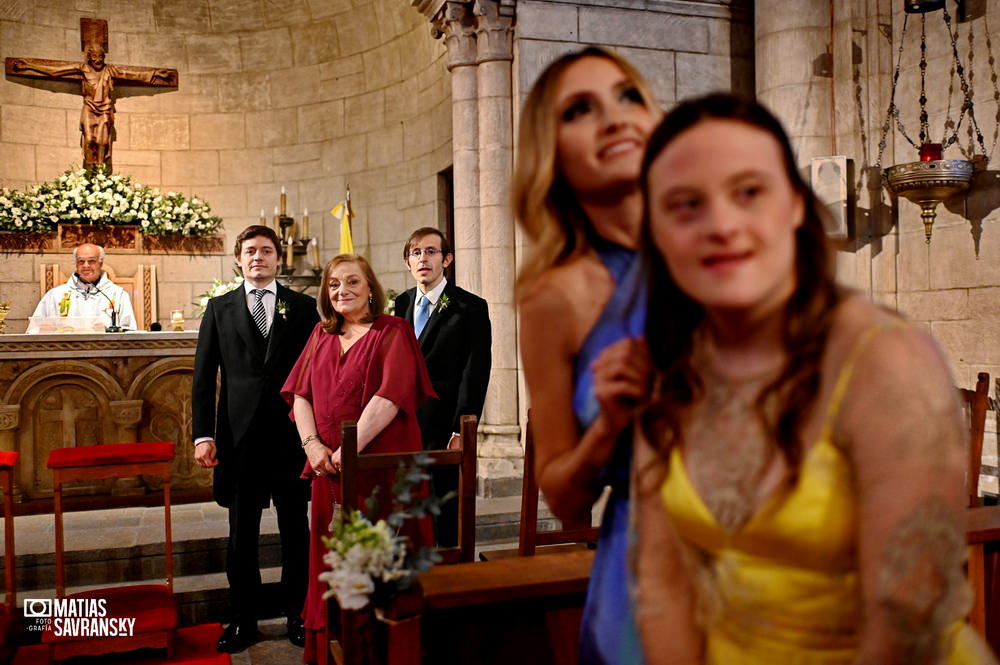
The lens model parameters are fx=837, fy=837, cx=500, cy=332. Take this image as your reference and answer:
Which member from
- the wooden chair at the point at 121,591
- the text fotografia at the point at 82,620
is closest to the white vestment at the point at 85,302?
the wooden chair at the point at 121,591

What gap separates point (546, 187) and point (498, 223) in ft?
16.0

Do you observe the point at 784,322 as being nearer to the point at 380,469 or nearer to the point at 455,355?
the point at 380,469

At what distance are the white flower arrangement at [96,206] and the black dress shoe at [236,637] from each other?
17.6 ft

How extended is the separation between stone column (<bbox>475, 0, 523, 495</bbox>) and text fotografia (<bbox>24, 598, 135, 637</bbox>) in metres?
2.69

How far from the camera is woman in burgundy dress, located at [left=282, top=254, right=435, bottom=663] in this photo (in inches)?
130

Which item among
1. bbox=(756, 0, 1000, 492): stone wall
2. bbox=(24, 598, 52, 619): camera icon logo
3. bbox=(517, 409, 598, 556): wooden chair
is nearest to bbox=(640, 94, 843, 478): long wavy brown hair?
bbox=(517, 409, 598, 556): wooden chair

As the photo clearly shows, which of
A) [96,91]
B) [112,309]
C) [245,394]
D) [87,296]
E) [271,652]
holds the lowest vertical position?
[271,652]

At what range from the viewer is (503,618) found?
2.12 meters

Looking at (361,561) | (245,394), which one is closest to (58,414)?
(245,394)

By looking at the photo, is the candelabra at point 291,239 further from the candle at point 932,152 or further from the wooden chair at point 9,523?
the candle at point 932,152

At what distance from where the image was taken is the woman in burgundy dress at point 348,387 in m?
3.30

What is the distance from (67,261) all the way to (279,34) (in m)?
3.18

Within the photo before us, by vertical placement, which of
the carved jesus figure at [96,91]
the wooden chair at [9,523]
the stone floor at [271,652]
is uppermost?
the carved jesus figure at [96,91]

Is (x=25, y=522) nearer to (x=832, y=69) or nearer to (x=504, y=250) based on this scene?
(x=504, y=250)
